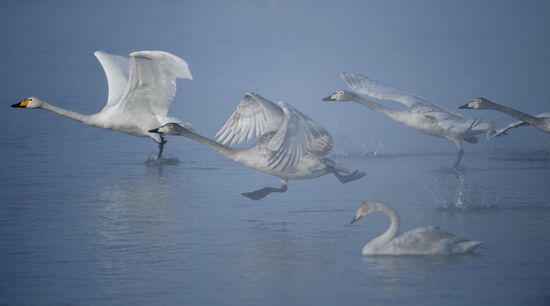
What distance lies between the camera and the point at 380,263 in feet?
25.5

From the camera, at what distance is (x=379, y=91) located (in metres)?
13.4

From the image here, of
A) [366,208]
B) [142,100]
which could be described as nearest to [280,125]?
[366,208]

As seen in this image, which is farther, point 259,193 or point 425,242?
point 259,193

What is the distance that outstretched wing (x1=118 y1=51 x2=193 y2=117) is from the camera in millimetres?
11414

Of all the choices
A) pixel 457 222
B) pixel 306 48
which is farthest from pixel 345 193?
pixel 306 48

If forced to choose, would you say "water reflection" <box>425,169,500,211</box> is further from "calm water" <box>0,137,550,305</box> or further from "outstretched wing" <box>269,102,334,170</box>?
"outstretched wing" <box>269,102,334,170</box>

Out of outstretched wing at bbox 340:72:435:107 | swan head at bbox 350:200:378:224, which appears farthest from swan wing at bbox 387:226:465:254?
outstretched wing at bbox 340:72:435:107

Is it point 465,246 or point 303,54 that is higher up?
point 303,54

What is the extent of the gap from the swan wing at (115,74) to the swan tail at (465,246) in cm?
585

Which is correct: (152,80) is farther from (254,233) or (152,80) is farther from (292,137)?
(254,233)

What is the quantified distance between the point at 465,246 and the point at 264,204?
2.92 m

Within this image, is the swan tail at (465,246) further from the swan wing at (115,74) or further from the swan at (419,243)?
the swan wing at (115,74)

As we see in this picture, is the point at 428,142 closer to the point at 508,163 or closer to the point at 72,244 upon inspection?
the point at 508,163

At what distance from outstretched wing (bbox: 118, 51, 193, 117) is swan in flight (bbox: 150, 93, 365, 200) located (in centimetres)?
111
